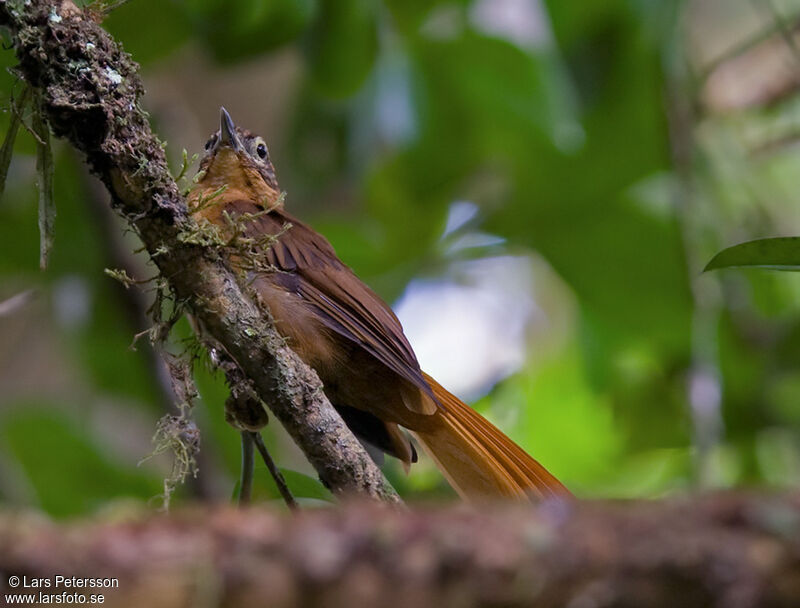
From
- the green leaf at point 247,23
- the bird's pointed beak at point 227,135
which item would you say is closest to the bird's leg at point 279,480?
the bird's pointed beak at point 227,135

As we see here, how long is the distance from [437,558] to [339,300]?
148 centimetres

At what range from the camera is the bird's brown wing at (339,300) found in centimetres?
229

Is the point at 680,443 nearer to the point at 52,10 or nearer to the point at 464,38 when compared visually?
the point at 464,38

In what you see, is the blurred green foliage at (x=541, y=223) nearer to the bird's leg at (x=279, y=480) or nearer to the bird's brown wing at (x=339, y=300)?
the bird's brown wing at (x=339, y=300)

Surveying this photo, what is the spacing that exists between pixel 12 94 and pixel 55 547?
1163mm

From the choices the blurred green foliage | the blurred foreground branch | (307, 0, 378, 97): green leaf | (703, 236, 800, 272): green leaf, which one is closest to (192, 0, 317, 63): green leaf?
(307, 0, 378, 97): green leaf

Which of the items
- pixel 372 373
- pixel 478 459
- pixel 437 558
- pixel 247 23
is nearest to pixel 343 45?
pixel 247 23

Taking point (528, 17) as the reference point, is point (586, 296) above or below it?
below

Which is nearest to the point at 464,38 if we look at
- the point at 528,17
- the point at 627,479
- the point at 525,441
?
the point at 528,17

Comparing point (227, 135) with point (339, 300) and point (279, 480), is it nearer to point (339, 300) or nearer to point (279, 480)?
point (339, 300)

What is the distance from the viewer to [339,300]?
2389 millimetres

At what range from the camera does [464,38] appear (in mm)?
4008

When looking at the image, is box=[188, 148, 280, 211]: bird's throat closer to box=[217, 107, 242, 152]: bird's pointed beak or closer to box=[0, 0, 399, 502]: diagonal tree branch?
box=[217, 107, 242, 152]: bird's pointed beak

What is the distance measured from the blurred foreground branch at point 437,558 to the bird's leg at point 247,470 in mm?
911
